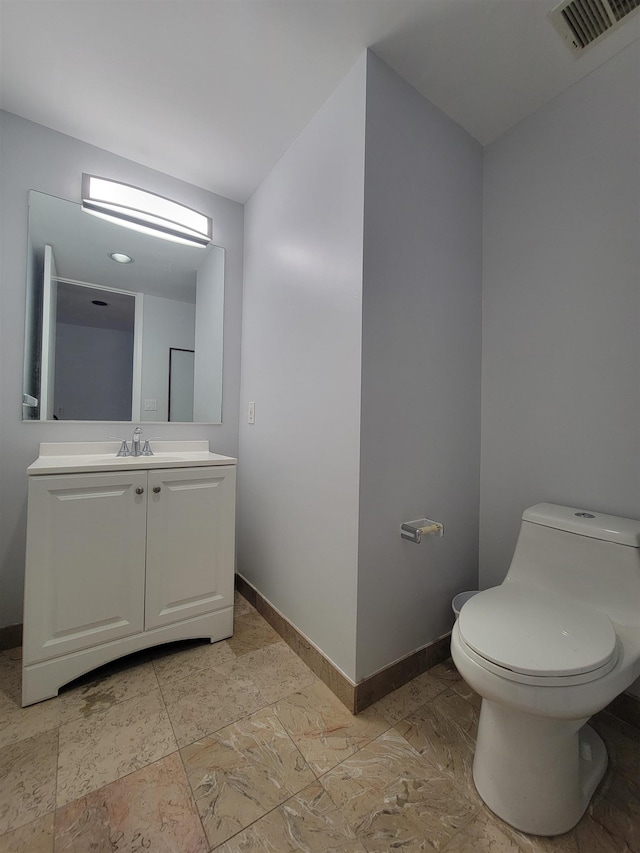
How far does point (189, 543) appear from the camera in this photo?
1.52 m

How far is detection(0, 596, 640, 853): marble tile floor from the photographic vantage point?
2.78 ft

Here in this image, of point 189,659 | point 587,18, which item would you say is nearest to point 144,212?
point 587,18

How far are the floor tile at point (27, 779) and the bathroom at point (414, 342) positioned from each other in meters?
0.67

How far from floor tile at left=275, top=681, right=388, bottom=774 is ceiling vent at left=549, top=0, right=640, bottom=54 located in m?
2.38

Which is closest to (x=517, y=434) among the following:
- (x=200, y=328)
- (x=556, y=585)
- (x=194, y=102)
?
(x=556, y=585)

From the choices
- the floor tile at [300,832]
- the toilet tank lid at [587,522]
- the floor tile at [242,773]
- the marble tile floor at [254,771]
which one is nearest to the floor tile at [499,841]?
the marble tile floor at [254,771]

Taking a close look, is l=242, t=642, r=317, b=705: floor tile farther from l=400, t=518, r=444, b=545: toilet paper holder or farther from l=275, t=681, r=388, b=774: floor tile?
l=400, t=518, r=444, b=545: toilet paper holder

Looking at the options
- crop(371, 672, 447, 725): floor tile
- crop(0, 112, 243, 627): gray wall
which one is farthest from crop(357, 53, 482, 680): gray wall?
crop(0, 112, 243, 627): gray wall

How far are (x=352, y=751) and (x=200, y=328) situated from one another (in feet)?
6.51

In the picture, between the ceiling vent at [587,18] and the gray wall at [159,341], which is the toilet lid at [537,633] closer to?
the gray wall at [159,341]

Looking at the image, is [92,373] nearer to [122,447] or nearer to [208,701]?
[122,447]

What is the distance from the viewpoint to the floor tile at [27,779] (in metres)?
0.88

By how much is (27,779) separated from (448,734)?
124 centimetres

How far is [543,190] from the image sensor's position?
1452 millimetres
